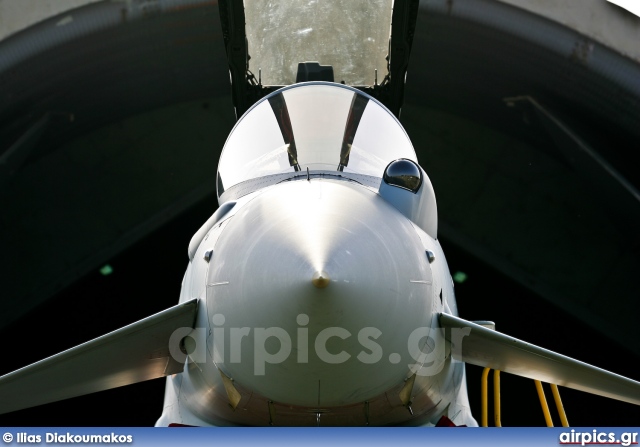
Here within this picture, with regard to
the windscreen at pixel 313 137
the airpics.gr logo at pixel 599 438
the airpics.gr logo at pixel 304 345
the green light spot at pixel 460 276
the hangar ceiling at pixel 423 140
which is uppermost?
the hangar ceiling at pixel 423 140

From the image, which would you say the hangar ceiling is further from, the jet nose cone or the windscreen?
the jet nose cone

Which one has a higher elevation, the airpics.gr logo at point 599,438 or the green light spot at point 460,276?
the green light spot at point 460,276

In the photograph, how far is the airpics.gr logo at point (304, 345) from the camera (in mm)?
3496

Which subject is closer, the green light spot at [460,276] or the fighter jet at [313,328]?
the fighter jet at [313,328]

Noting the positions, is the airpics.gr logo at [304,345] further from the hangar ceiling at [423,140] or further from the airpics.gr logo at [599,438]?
the hangar ceiling at [423,140]

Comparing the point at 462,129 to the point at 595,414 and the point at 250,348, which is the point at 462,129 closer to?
the point at 595,414

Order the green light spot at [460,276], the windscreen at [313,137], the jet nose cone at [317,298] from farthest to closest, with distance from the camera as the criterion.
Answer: the green light spot at [460,276] < the windscreen at [313,137] < the jet nose cone at [317,298]

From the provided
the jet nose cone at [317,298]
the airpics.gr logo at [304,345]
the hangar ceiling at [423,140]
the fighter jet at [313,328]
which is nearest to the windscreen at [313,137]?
the fighter jet at [313,328]

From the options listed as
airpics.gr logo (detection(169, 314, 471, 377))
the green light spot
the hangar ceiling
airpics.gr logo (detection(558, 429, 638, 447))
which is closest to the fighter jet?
airpics.gr logo (detection(169, 314, 471, 377))

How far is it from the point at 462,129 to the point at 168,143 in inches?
121

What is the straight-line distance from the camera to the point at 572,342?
10.1 meters

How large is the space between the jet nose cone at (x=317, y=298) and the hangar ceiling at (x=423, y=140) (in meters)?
4.75

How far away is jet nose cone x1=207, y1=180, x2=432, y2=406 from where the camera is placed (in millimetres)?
3447

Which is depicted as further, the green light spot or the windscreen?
the green light spot
